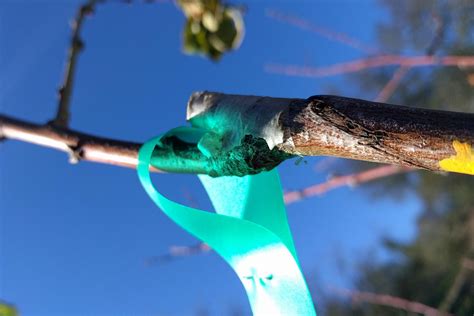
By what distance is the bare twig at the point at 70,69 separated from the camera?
47cm

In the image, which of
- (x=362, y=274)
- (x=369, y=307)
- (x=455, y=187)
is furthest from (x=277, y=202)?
(x=455, y=187)

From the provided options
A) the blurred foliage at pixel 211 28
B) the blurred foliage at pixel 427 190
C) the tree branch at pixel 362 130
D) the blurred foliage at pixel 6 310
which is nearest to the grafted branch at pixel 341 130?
the tree branch at pixel 362 130

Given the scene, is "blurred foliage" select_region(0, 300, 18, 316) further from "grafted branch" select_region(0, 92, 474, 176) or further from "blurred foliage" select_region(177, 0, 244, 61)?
"blurred foliage" select_region(177, 0, 244, 61)

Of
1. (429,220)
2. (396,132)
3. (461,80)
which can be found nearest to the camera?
(396,132)

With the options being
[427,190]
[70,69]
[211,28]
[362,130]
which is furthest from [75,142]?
[427,190]

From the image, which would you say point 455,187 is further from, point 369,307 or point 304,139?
point 304,139

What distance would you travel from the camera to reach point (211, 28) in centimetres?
99

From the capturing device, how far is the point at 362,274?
2.05m

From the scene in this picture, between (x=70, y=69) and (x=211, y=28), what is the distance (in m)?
0.48

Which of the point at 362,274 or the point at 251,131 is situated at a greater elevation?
the point at 362,274

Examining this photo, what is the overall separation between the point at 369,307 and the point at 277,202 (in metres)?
1.32

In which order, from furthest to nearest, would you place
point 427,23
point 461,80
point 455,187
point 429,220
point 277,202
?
1. point 429,220
2. point 455,187
3. point 427,23
4. point 461,80
5. point 277,202

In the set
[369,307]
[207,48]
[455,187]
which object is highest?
[455,187]

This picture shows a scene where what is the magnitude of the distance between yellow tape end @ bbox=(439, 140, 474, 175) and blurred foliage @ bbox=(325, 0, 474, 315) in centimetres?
127
